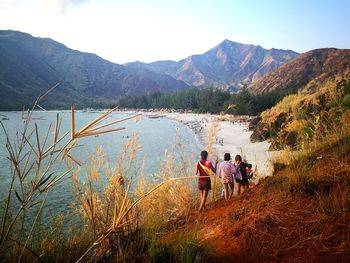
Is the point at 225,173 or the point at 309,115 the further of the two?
the point at 309,115

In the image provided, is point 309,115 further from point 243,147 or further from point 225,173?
point 225,173

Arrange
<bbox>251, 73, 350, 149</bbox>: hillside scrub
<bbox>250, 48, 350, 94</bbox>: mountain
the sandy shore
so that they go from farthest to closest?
<bbox>250, 48, 350, 94</bbox>: mountain → the sandy shore → <bbox>251, 73, 350, 149</bbox>: hillside scrub

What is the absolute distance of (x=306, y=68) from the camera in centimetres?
11344

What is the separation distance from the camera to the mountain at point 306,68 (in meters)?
107

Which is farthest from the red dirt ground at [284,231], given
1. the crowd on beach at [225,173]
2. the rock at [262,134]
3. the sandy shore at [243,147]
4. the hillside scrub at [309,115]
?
the rock at [262,134]

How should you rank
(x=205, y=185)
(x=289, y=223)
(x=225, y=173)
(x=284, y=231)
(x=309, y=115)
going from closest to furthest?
1. (x=284, y=231)
2. (x=289, y=223)
3. (x=205, y=185)
4. (x=225, y=173)
5. (x=309, y=115)

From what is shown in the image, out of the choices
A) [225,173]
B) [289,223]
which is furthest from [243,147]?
[289,223]

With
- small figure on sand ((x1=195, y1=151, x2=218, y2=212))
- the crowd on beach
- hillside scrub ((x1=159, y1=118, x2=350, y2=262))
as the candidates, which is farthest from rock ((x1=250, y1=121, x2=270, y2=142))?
hillside scrub ((x1=159, y1=118, x2=350, y2=262))

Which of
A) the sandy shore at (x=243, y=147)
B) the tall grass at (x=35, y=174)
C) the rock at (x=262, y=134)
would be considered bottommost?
the sandy shore at (x=243, y=147)

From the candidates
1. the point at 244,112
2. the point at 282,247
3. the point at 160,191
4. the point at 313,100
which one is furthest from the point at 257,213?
the point at 244,112

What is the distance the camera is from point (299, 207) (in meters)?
3.90

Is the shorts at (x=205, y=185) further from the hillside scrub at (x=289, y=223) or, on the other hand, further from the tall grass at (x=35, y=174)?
the tall grass at (x=35, y=174)

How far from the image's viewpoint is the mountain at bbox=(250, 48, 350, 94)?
351 feet

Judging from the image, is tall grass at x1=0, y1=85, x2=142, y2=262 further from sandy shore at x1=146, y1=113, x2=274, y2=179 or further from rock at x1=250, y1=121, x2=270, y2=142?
rock at x1=250, y1=121, x2=270, y2=142
